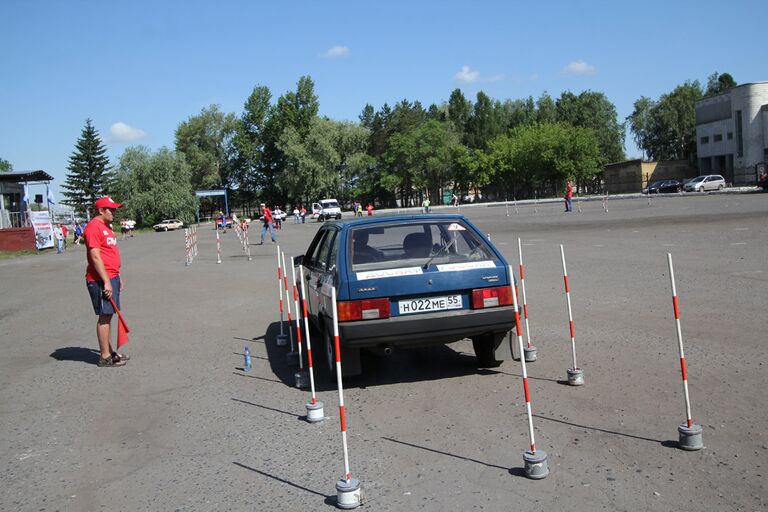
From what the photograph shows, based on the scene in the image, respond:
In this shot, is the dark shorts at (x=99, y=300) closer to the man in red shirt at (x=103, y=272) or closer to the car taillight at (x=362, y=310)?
the man in red shirt at (x=103, y=272)

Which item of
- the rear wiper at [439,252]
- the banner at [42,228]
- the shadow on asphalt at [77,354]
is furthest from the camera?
the banner at [42,228]

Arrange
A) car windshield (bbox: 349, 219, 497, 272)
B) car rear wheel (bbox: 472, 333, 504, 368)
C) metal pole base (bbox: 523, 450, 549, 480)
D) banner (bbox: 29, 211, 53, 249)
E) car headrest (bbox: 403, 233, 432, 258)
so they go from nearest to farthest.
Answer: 1. metal pole base (bbox: 523, 450, 549, 480)
2. car windshield (bbox: 349, 219, 497, 272)
3. car rear wheel (bbox: 472, 333, 504, 368)
4. car headrest (bbox: 403, 233, 432, 258)
5. banner (bbox: 29, 211, 53, 249)

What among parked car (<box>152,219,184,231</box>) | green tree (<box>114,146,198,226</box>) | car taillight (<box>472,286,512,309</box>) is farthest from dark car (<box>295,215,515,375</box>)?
green tree (<box>114,146,198,226</box>)

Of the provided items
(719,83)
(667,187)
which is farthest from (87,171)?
(719,83)

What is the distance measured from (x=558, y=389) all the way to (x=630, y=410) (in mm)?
824

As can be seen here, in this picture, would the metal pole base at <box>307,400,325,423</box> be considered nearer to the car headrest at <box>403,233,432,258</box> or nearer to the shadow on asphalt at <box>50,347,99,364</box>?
the car headrest at <box>403,233,432,258</box>

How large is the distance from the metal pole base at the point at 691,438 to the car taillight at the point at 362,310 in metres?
2.68

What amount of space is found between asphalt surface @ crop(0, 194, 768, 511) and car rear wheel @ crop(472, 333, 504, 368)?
4.4 inches

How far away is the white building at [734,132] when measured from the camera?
73.1m

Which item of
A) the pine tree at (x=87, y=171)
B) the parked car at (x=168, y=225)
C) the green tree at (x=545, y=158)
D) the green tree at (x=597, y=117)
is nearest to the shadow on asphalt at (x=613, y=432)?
the parked car at (x=168, y=225)

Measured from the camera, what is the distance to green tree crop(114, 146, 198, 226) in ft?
273

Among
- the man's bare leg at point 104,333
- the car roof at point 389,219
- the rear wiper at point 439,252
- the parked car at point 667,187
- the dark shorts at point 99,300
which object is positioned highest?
the car roof at point 389,219

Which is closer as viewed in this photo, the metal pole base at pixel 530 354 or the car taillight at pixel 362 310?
the car taillight at pixel 362 310

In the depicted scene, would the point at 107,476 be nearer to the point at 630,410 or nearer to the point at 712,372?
the point at 630,410
